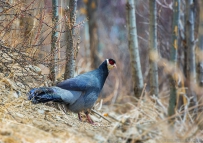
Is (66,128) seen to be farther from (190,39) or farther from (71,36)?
(190,39)

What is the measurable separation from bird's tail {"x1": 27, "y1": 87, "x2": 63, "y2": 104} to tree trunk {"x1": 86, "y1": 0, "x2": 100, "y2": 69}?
6189 millimetres

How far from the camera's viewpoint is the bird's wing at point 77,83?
487cm

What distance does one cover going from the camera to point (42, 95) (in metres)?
4.57

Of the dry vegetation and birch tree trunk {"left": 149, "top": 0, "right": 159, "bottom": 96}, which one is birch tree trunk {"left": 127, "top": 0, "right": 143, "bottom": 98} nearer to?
birch tree trunk {"left": 149, "top": 0, "right": 159, "bottom": 96}

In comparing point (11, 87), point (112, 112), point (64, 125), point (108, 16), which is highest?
point (108, 16)

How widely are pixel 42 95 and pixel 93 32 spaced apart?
712 centimetres

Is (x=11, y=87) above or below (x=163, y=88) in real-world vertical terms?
above

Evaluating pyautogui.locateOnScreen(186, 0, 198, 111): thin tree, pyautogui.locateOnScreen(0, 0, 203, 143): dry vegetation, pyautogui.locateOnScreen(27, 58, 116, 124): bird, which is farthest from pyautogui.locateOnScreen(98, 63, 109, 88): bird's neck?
pyautogui.locateOnScreen(186, 0, 198, 111): thin tree

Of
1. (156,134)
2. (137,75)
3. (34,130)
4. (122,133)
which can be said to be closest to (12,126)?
(34,130)

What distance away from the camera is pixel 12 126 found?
3.60 metres

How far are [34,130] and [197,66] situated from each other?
118 inches

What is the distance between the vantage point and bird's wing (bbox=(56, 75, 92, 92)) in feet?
16.0

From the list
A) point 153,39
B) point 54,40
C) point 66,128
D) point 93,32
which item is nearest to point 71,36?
point 54,40

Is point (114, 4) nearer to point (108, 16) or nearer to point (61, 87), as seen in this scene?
point (108, 16)
